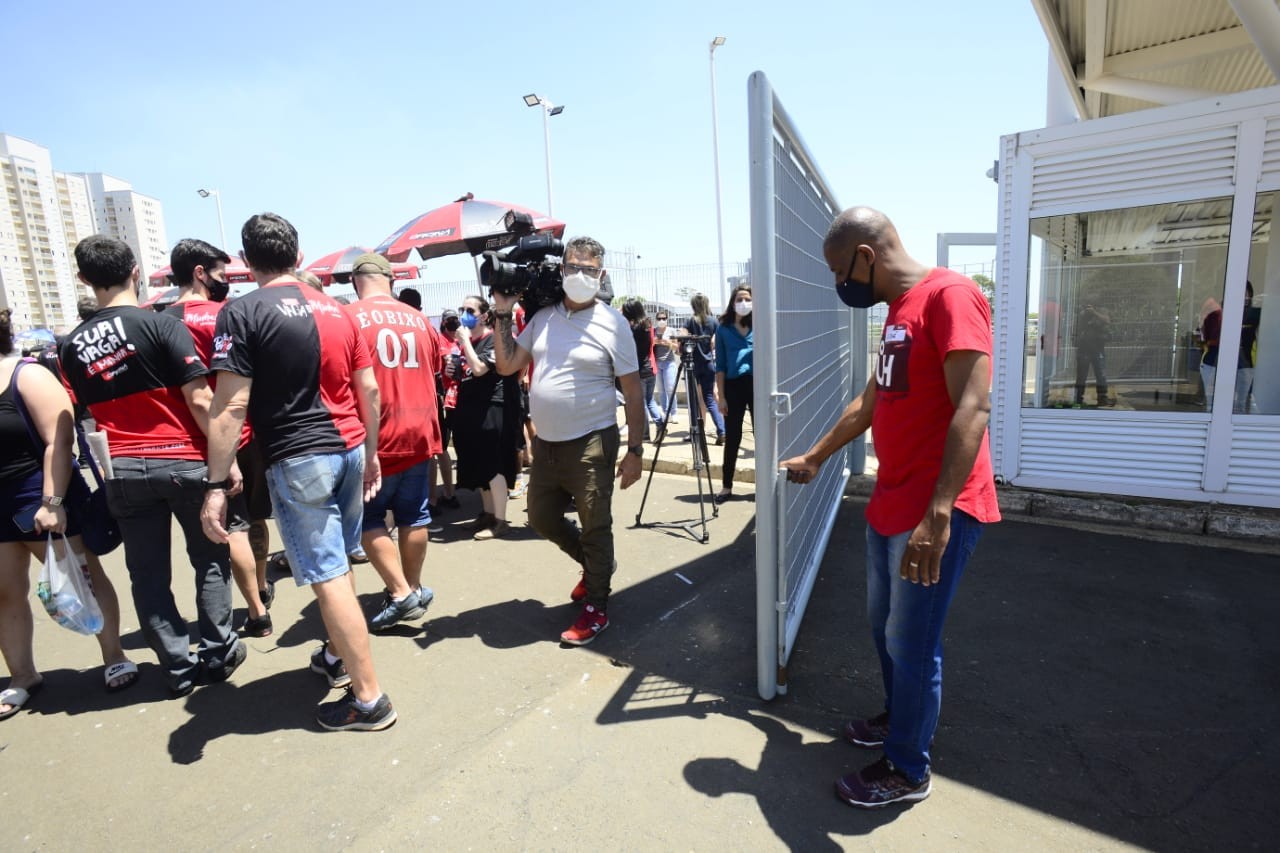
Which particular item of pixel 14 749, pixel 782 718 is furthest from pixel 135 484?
pixel 782 718

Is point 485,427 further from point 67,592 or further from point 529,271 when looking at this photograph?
point 67,592

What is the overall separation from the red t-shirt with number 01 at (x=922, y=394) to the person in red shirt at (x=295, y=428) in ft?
7.17

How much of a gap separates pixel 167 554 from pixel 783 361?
3.02 meters

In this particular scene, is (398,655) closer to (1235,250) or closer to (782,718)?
(782,718)

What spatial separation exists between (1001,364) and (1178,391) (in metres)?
1.29

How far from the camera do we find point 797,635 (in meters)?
3.46

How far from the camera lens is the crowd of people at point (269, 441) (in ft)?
8.83

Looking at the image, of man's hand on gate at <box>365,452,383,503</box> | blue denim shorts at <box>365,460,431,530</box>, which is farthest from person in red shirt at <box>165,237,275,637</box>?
man's hand on gate at <box>365,452,383,503</box>

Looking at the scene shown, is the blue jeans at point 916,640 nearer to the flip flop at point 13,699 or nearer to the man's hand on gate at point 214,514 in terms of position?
the man's hand on gate at point 214,514

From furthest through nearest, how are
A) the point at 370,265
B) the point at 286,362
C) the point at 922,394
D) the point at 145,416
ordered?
the point at 370,265, the point at 145,416, the point at 286,362, the point at 922,394

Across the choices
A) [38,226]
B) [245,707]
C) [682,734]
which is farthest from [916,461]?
[38,226]

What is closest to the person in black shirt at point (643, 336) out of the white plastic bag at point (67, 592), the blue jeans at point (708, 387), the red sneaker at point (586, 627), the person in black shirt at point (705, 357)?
the person in black shirt at point (705, 357)

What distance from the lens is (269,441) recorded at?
2.69 metres

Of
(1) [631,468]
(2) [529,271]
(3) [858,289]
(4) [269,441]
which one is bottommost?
(1) [631,468]
